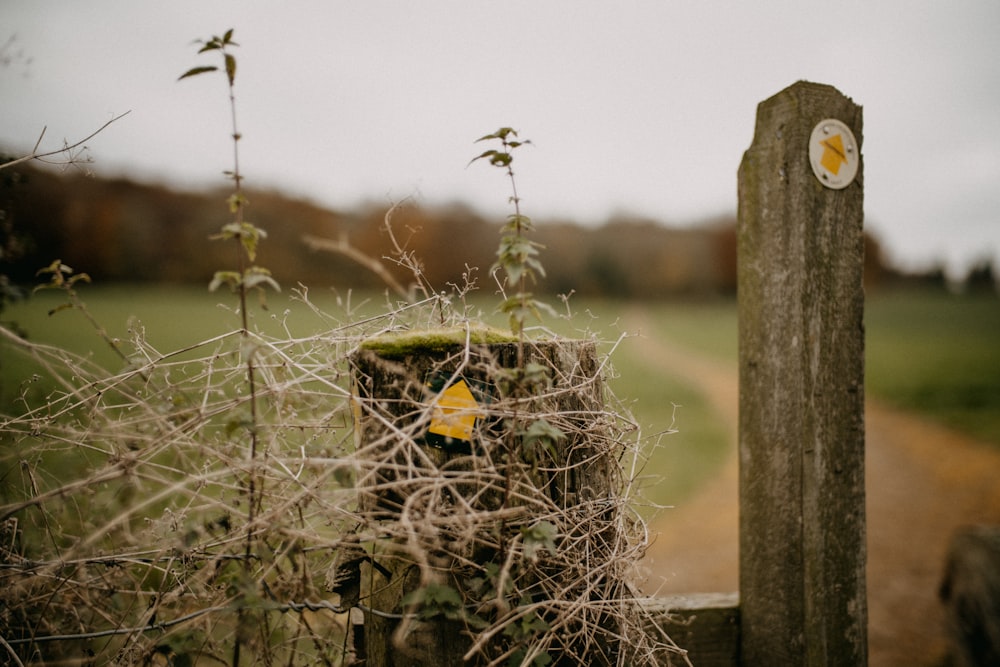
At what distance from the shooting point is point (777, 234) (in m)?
1.89

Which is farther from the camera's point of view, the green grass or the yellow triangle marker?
the green grass

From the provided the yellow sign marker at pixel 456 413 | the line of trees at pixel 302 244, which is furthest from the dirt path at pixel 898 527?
the line of trees at pixel 302 244

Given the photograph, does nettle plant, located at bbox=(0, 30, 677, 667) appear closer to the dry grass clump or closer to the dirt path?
the dry grass clump

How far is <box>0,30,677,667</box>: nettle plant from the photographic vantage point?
154cm

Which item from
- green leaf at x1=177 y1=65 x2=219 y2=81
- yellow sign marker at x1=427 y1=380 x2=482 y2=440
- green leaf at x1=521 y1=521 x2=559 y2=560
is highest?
green leaf at x1=177 y1=65 x2=219 y2=81

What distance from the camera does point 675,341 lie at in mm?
40469

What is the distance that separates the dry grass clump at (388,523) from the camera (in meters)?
1.54

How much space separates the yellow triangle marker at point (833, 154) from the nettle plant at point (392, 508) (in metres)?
1.13

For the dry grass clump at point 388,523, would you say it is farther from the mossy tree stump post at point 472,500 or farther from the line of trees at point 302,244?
the line of trees at point 302,244

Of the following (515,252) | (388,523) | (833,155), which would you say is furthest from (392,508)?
(833,155)

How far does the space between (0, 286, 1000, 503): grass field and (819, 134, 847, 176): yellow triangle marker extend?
992 mm

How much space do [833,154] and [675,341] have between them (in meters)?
40.7

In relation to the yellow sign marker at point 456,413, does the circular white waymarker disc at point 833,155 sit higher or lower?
higher

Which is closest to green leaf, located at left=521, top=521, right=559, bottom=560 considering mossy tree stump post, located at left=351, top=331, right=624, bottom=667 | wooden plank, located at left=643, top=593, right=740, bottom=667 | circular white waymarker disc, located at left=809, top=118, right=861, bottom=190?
mossy tree stump post, located at left=351, top=331, right=624, bottom=667
